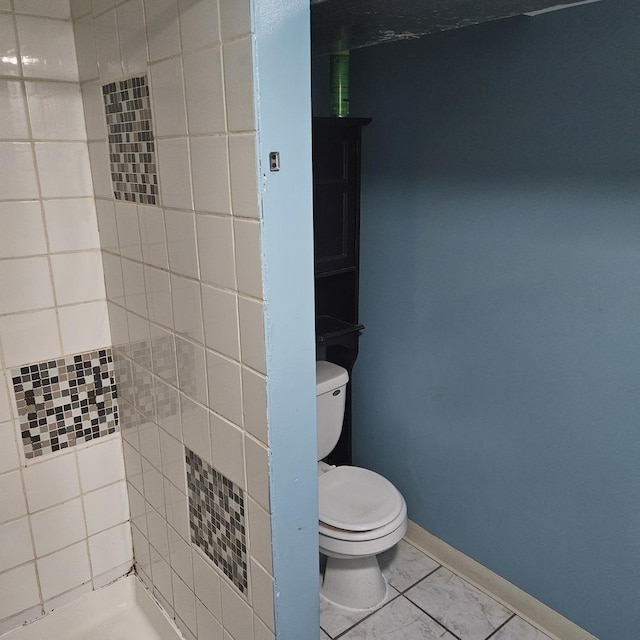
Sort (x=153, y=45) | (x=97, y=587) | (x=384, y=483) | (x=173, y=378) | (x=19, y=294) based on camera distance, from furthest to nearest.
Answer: (x=384, y=483), (x=97, y=587), (x=19, y=294), (x=173, y=378), (x=153, y=45)

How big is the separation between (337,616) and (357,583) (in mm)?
117

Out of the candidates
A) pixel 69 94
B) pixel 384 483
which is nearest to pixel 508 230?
pixel 384 483

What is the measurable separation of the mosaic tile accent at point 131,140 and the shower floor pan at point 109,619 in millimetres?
1062

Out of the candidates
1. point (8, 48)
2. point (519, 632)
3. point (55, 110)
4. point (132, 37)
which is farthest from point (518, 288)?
point (8, 48)

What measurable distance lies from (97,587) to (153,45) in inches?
53.7

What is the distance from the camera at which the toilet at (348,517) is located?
1.75 metres

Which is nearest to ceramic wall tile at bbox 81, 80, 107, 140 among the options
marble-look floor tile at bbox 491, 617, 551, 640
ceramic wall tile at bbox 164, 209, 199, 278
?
ceramic wall tile at bbox 164, 209, 199, 278

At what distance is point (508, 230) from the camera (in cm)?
163

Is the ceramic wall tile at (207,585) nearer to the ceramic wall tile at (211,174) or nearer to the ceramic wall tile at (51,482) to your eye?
the ceramic wall tile at (51,482)

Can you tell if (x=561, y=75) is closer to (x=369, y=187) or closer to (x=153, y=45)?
(x=369, y=187)

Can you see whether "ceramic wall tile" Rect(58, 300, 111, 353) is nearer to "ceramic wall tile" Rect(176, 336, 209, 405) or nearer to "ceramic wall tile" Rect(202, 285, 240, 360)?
"ceramic wall tile" Rect(176, 336, 209, 405)

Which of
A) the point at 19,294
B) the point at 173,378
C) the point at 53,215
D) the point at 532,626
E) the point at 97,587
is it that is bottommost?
the point at 532,626

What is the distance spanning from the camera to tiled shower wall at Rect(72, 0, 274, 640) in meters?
0.90

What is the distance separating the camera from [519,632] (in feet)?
5.75
